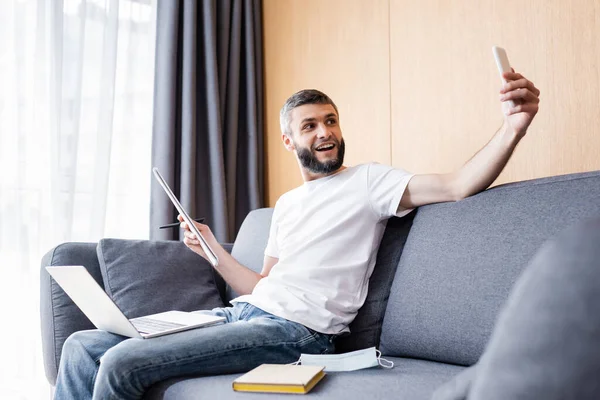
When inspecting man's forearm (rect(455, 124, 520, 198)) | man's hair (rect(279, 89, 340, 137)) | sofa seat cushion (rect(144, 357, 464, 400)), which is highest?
man's hair (rect(279, 89, 340, 137))

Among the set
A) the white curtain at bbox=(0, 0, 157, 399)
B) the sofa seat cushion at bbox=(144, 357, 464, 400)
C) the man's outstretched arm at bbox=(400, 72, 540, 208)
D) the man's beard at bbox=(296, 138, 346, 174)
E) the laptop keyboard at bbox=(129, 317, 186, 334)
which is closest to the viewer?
the sofa seat cushion at bbox=(144, 357, 464, 400)

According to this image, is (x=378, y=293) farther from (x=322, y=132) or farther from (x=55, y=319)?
(x=55, y=319)

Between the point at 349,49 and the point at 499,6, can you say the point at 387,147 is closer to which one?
the point at 349,49

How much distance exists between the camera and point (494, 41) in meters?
2.02

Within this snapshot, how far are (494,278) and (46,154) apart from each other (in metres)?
1.91

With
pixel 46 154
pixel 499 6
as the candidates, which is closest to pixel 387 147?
pixel 499 6

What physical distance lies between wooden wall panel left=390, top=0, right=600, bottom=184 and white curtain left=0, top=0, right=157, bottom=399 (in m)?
1.22

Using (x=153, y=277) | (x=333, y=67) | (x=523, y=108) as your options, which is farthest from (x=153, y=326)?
(x=333, y=67)

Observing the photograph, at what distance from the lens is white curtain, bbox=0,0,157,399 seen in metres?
2.46

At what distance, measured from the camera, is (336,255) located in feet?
5.82

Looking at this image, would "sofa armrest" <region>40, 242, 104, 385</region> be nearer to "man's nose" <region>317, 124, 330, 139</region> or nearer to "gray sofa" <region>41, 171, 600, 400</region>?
"gray sofa" <region>41, 171, 600, 400</region>

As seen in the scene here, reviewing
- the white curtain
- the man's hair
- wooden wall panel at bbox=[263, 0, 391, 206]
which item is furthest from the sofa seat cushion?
the white curtain

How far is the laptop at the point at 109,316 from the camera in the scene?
1553mm

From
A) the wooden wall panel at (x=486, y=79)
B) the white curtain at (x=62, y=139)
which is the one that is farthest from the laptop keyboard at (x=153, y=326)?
the wooden wall panel at (x=486, y=79)
